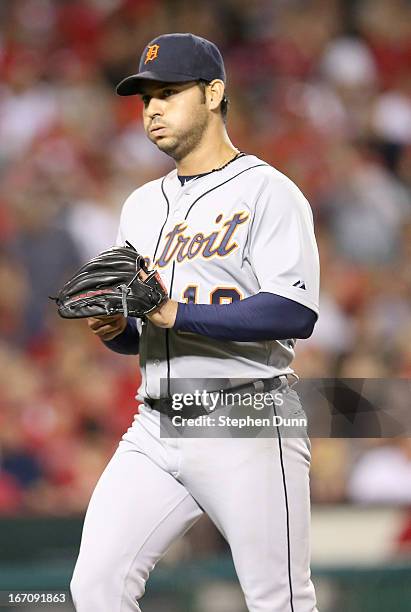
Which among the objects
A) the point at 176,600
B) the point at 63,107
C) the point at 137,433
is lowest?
the point at 176,600

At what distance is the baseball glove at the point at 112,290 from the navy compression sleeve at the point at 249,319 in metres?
0.07

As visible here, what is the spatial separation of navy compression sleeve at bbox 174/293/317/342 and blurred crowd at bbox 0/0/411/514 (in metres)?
2.00

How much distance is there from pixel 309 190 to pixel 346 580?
2.58 metres

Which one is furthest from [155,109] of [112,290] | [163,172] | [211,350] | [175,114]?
[163,172]

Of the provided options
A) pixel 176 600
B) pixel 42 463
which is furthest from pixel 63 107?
pixel 176 600

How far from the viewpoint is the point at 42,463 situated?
4.10 meters

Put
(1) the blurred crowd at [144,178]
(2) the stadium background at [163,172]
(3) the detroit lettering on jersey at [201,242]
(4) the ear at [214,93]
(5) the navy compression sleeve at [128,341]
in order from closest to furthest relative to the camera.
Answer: (3) the detroit lettering on jersey at [201,242] < (4) the ear at [214,93] < (5) the navy compression sleeve at [128,341] < (2) the stadium background at [163,172] < (1) the blurred crowd at [144,178]

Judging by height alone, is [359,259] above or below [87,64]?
below

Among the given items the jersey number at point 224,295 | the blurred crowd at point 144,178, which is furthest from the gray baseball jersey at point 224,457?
the blurred crowd at point 144,178

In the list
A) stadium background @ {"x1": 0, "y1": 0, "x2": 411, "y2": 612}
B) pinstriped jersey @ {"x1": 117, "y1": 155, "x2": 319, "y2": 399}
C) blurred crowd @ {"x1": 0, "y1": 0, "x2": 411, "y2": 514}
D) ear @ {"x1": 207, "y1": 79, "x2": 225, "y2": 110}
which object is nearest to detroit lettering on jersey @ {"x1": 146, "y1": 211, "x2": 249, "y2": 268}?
pinstriped jersey @ {"x1": 117, "y1": 155, "x2": 319, "y2": 399}

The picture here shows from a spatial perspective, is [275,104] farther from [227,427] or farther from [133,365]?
[227,427]

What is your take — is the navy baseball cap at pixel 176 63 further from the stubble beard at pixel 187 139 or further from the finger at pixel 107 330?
the finger at pixel 107 330

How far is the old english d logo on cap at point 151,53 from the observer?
2.08 meters

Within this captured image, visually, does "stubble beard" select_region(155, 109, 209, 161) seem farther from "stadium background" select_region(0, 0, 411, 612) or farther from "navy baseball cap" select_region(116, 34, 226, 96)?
"stadium background" select_region(0, 0, 411, 612)
